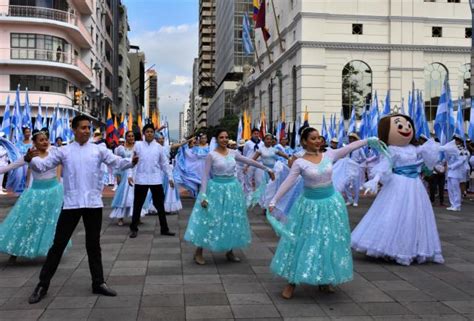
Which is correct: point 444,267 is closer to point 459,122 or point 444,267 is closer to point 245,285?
point 245,285

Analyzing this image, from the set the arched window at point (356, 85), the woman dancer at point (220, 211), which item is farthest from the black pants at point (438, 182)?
the arched window at point (356, 85)

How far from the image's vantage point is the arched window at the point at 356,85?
35.9m

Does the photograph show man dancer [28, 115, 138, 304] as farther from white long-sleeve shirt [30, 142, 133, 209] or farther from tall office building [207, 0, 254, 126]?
tall office building [207, 0, 254, 126]

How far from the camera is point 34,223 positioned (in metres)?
7.00

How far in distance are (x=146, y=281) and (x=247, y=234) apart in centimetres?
165

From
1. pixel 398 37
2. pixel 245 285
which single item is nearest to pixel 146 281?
pixel 245 285

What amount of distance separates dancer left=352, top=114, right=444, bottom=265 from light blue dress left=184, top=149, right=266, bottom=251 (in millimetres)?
1709

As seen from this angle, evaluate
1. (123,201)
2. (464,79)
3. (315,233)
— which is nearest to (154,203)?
(123,201)

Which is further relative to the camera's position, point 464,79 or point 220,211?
point 464,79

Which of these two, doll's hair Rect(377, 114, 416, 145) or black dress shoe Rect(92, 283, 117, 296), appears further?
doll's hair Rect(377, 114, 416, 145)

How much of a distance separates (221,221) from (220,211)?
14cm

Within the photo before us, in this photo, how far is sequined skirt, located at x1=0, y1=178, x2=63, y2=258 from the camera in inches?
274

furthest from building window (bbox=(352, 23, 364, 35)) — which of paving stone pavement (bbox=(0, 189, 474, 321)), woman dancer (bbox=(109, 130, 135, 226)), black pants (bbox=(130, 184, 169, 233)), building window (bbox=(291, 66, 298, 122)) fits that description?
paving stone pavement (bbox=(0, 189, 474, 321))

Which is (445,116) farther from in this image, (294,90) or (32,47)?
(32,47)
